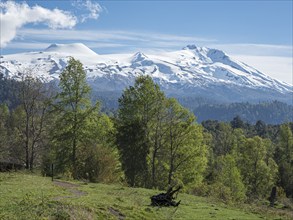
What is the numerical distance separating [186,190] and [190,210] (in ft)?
87.9

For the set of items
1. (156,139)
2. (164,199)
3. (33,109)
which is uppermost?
(33,109)

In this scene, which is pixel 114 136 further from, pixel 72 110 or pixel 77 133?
pixel 72 110

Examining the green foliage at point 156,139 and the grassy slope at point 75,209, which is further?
the green foliage at point 156,139

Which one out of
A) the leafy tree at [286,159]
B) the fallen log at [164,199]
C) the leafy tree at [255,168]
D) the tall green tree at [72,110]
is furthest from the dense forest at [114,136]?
the leafy tree at [286,159]

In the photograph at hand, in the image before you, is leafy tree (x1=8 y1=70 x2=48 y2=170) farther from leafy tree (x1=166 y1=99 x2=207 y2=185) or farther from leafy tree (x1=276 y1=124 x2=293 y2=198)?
leafy tree (x1=276 y1=124 x2=293 y2=198)

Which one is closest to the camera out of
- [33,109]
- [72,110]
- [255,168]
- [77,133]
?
[77,133]

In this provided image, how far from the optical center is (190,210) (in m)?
27.8

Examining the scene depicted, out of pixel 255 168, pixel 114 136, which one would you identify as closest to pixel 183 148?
pixel 114 136

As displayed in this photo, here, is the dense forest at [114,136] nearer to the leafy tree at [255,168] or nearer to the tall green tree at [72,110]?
the tall green tree at [72,110]

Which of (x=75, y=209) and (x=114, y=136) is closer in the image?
(x=75, y=209)

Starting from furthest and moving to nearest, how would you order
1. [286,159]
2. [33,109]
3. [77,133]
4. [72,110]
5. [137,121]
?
[286,159] < [33,109] < [137,121] < [72,110] < [77,133]

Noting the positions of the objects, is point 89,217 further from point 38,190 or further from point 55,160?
point 55,160

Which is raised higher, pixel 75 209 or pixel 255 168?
pixel 75 209

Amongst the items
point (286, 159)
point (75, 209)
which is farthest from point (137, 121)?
point (286, 159)
